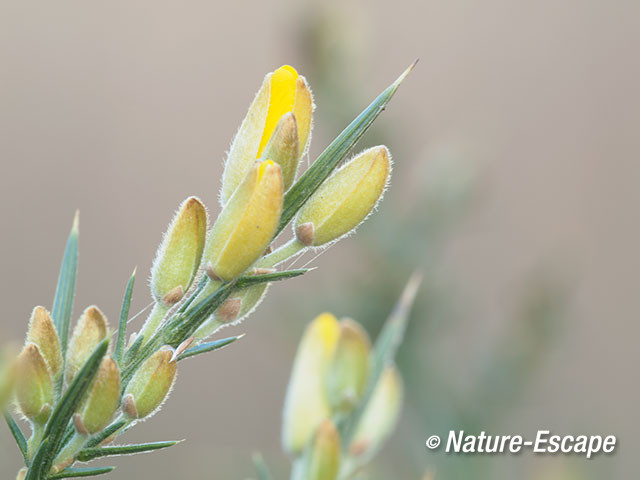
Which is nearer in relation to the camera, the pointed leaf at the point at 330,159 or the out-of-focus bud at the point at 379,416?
the pointed leaf at the point at 330,159

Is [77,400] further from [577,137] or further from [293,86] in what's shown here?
[577,137]

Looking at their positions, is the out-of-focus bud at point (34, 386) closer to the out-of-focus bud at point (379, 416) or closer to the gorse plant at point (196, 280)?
the gorse plant at point (196, 280)

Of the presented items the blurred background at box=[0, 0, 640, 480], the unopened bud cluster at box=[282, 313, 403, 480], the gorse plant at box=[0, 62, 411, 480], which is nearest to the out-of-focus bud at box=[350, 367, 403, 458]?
the unopened bud cluster at box=[282, 313, 403, 480]

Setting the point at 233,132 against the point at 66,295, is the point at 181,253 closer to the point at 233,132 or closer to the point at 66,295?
the point at 66,295

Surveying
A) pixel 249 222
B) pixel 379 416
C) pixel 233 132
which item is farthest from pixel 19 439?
pixel 233 132

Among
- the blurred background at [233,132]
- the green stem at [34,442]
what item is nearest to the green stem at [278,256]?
the green stem at [34,442]

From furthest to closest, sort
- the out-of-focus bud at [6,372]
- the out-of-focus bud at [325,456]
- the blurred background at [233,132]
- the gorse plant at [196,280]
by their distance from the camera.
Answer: the blurred background at [233,132], the out-of-focus bud at [325,456], the gorse plant at [196,280], the out-of-focus bud at [6,372]
